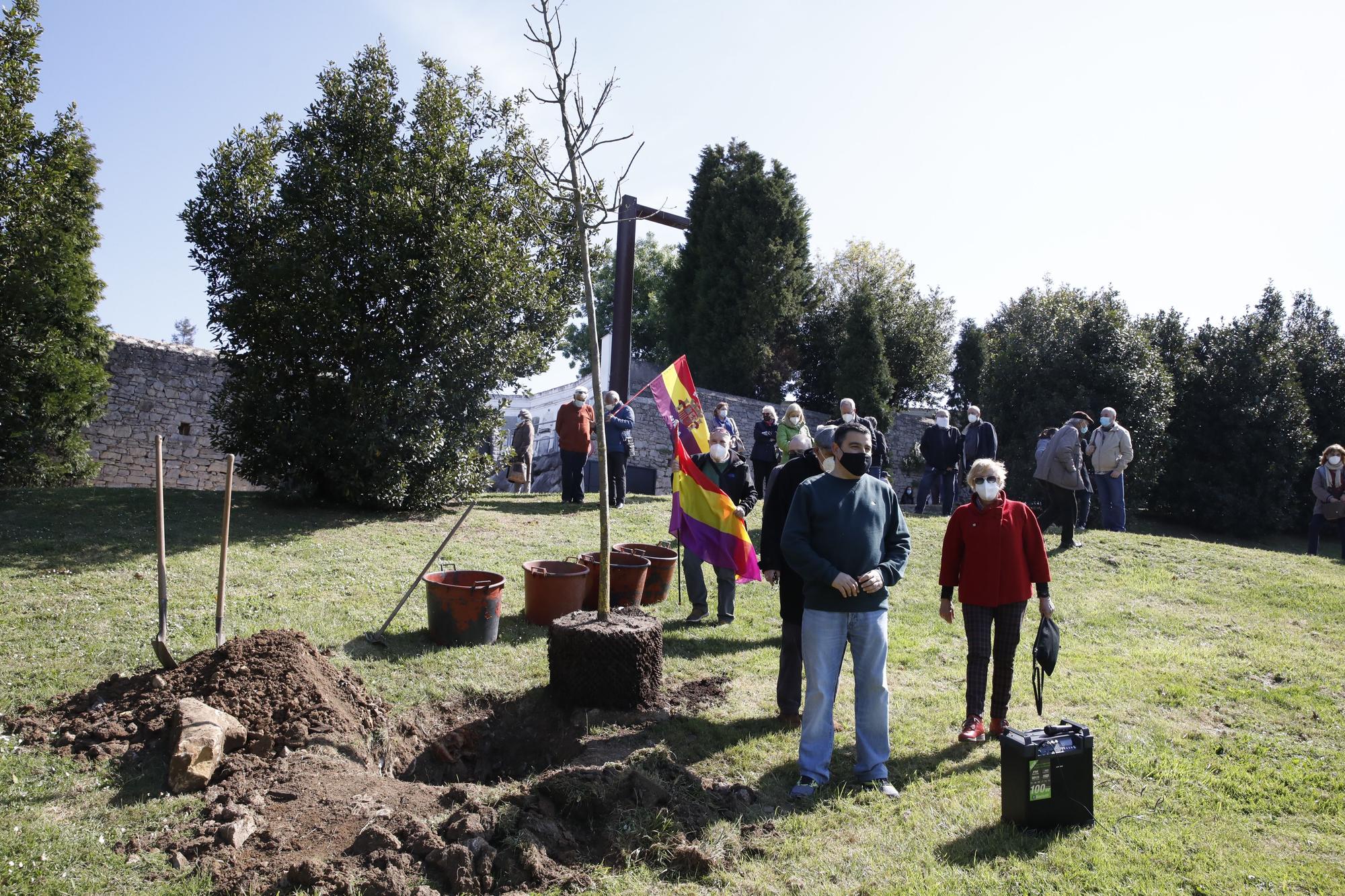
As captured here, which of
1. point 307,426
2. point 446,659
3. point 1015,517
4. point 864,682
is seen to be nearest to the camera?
point 864,682

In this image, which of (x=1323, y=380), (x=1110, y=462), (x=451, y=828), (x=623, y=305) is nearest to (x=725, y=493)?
(x=451, y=828)

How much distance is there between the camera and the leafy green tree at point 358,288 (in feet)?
36.8

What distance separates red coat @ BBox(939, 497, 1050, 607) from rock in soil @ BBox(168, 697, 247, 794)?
14.1 ft

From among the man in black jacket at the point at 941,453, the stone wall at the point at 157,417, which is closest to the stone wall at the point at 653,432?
the man in black jacket at the point at 941,453

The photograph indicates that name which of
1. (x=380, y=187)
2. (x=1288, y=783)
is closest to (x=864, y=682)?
(x=1288, y=783)

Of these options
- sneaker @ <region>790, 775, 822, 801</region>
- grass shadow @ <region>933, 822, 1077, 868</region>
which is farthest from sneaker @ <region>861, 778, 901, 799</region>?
grass shadow @ <region>933, 822, 1077, 868</region>

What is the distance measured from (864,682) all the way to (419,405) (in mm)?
8879

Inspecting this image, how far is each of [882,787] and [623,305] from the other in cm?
1285

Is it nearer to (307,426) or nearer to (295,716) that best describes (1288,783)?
(295,716)

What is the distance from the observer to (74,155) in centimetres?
1238

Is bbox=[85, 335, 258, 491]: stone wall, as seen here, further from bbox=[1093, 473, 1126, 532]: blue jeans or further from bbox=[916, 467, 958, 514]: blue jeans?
bbox=[1093, 473, 1126, 532]: blue jeans

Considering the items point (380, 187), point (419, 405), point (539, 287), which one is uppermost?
point (380, 187)

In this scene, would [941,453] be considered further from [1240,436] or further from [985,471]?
[1240,436]

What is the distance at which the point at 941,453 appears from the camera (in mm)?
13742
